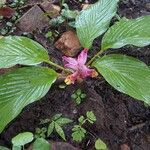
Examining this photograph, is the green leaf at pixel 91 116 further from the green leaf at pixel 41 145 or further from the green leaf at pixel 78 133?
the green leaf at pixel 41 145

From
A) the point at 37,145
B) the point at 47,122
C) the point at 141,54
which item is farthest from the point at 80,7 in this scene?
the point at 37,145

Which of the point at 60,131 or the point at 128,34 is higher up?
the point at 128,34

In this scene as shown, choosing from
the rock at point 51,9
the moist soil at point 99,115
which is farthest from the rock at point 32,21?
the moist soil at point 99,115

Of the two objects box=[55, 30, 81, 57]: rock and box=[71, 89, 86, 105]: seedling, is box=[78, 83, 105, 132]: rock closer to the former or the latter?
box=[71, 89, 86, 105]: seedling

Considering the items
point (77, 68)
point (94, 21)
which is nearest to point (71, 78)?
point (77, 68)

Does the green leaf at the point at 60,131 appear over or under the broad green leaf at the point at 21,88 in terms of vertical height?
under

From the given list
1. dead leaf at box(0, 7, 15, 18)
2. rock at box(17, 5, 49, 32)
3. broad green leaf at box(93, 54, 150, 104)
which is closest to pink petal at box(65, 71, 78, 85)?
broad green leaf at box(93, 54, 150, 104)

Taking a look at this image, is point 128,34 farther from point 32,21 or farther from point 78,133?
point 32,21
